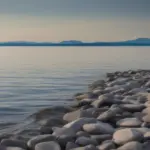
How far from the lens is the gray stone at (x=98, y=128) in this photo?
1.67m

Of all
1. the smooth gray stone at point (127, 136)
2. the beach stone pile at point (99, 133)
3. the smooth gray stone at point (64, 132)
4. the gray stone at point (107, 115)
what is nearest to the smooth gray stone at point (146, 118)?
the beach stone pile at point (99, 133)

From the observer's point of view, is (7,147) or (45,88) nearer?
(7,147)

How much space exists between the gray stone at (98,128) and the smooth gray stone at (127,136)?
118 millimetres

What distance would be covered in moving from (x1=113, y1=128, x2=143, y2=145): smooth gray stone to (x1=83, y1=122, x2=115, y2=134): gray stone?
118 mm

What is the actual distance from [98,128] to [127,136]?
0.18m

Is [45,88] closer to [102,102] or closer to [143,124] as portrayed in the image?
[102,102]

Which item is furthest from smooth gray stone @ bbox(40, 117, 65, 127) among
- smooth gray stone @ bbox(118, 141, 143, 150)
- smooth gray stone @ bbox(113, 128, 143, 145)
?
smooth gray stone @ bbox(118, 141, 143, 150)

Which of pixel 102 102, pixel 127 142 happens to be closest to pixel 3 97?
pixel 102 102

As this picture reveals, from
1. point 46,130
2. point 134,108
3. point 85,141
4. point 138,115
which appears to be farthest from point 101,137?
point 134,108

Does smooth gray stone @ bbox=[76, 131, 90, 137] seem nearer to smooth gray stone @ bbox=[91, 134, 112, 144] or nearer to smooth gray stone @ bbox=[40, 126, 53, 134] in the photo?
smooth gray stone @ bbox=[91, 134, 112, 144]

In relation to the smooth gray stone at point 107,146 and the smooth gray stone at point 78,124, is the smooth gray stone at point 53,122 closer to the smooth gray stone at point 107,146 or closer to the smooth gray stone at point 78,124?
the smooth gray stone at point 78,124

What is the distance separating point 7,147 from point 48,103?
151cm

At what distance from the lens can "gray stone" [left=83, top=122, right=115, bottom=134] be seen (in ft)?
5.49

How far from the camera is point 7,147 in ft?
4.98
